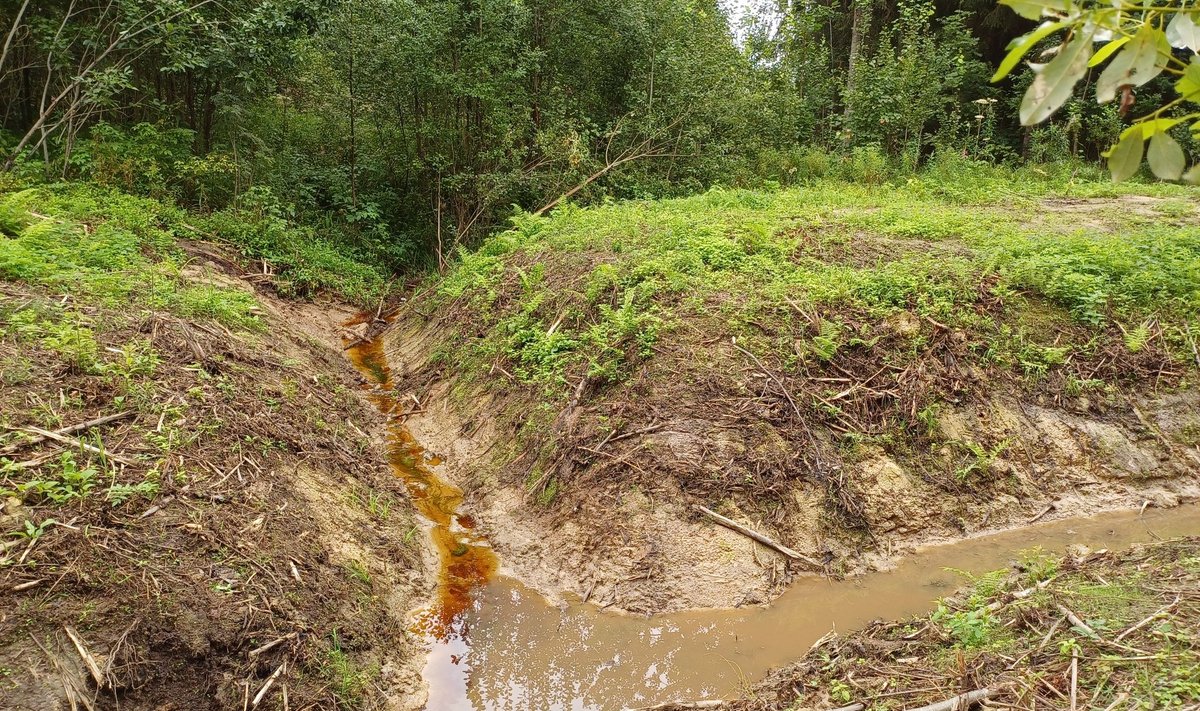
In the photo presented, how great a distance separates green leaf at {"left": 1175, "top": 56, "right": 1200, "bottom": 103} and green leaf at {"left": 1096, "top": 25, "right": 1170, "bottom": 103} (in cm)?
6

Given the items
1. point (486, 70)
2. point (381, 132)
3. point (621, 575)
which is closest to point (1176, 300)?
point (621, 575)

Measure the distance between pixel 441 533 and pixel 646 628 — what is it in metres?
2.17

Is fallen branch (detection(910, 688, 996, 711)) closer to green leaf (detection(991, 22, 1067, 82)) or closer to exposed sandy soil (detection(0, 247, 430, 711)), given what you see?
green leaf (detection(991, 22, 1067, 82))

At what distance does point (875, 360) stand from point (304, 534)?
5.10 meters

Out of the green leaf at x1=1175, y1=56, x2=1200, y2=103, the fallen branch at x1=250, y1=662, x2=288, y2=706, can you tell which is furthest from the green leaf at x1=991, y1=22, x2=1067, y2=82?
the fallen branch at x1=250, y1=662, x2=288, y2=706

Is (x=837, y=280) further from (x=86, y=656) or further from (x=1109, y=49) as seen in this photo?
(x=86, y=656)

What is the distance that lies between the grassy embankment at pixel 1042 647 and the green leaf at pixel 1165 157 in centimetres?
258

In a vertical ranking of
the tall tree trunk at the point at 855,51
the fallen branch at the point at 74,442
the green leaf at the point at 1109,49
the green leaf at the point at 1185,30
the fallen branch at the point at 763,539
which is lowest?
the fallen branch at the point at 763,539

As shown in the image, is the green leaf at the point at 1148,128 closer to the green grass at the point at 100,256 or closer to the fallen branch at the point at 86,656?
the fallen branch at the point at 86,656

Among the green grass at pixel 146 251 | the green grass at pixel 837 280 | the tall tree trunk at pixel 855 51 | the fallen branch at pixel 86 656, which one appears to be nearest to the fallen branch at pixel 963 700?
the green grass at pixel 837 280

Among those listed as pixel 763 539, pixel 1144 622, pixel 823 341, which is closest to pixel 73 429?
pixel 763 539

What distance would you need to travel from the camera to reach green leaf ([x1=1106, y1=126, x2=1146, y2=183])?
143 cm

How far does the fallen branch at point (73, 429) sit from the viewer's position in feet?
14.6

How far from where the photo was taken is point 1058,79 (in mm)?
1330
